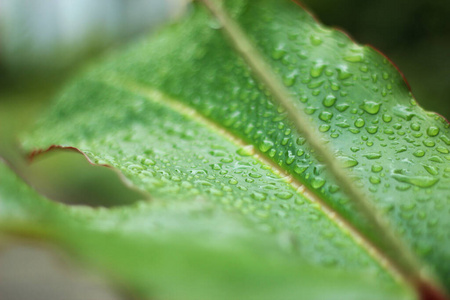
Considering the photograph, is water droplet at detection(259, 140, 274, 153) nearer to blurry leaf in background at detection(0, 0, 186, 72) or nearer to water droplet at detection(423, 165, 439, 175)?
water droplet at detection(423, 165, 439, 175)

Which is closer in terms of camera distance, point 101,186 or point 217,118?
point 217,118

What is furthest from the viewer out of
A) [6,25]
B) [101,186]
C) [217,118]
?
[6,25]

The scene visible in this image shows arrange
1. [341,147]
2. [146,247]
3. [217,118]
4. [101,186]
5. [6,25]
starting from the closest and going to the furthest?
1. [146,247]
2. [341,147]
3. [217,118]
4. [101,186]
5. [6,25]

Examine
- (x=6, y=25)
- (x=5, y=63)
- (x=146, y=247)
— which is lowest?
(x=5, y=63)

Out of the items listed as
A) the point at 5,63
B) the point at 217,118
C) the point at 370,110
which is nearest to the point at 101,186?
the point at 217,118

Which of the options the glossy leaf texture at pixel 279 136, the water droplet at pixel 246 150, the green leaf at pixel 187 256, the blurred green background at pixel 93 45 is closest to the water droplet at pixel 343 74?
the glossy leaf texture at pixel 279 136

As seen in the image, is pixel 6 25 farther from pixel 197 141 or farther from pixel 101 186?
pixel 197 141

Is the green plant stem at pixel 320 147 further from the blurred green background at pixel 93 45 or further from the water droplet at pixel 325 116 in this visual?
the blurred green background at pixel 93 45
